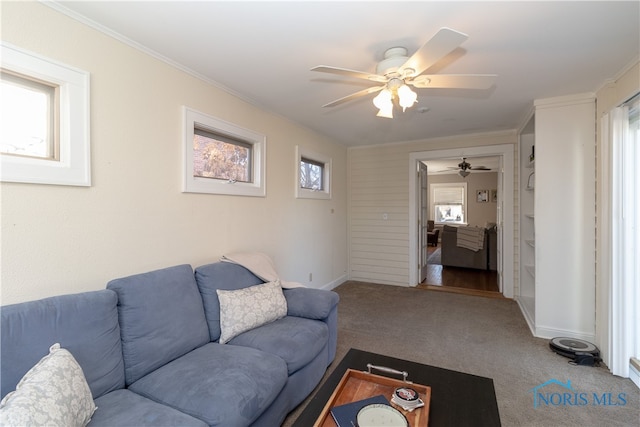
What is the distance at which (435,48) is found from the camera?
155 centimetres

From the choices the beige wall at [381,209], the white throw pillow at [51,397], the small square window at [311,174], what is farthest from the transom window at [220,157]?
the beige wall at [381,209]

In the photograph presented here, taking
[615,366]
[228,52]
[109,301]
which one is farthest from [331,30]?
[615,366]

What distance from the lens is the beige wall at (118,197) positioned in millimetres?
1572

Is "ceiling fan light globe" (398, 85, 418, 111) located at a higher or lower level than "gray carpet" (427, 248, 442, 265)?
higher

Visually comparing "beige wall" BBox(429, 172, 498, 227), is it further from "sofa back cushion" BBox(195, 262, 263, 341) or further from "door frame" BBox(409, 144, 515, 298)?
"sofa back cushion" BBox(195, 262, 263, 341)

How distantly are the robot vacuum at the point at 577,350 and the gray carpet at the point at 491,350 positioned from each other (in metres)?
0.07

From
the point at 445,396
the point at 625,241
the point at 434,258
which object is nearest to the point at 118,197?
the point at 445,396

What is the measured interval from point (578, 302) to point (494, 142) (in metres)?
2.46

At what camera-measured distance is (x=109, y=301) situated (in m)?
1.61

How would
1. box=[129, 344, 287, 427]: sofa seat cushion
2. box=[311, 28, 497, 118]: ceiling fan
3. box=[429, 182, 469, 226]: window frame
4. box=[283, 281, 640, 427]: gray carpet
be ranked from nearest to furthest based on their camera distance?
box=[129, 344, 287, 427]: sofa seat cushion
box=[311, 28, 497, 118]: ceiling fan
box=[283, 281, 640, 427]: gray carpet
box=[429, 182, 469, 226]: window frame

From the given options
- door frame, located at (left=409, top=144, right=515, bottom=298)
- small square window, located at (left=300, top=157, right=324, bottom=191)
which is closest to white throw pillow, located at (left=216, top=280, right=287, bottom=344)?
small square window, located at (left=300, top=157, right=324, bottom=191)

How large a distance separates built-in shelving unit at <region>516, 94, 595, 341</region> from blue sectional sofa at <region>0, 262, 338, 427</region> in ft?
8.34

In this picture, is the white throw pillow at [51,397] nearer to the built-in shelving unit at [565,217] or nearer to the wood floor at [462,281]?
the built-in shelving unit at [565,217]

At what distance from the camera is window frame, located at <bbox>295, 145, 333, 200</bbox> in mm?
3979
